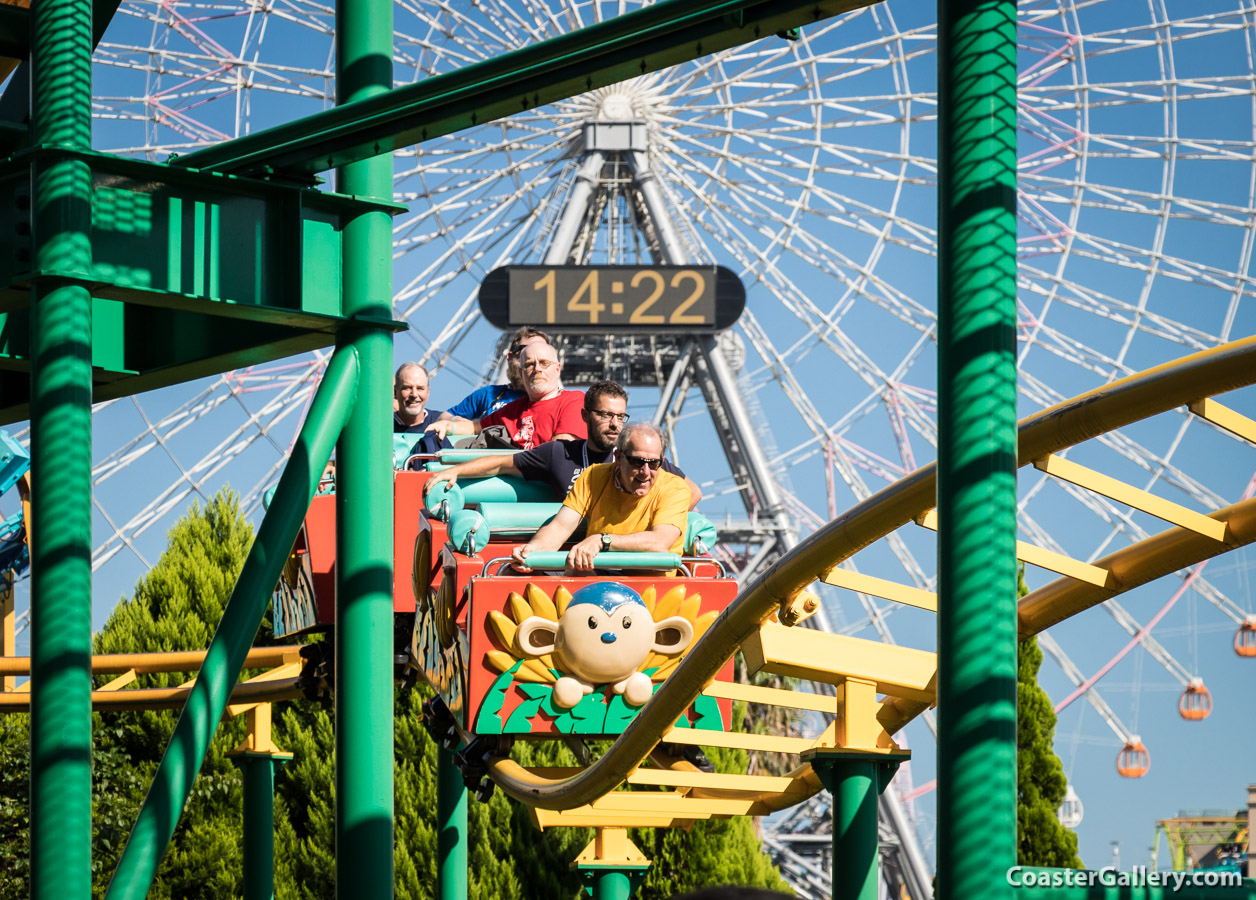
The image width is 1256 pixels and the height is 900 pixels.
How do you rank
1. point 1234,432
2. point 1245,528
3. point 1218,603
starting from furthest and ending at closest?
point 1218,603 < point 1245,528 < point 1234,432

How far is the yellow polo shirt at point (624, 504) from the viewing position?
20.4 feet

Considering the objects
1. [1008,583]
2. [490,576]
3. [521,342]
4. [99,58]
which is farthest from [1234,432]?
[99,58]

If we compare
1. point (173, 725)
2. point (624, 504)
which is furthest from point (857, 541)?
point (173, 725)

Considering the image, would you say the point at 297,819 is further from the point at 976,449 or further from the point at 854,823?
the point at 976,449

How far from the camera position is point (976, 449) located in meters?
2.37

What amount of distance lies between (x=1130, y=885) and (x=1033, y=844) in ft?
40.8

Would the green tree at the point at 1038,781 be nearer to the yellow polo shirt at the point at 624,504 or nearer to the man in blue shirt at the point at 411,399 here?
the man in blue shirt at the point at 411,399

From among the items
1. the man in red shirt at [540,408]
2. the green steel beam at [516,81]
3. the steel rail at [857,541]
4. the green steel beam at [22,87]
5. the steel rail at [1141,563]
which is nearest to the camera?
the green steel beam at [516,81]

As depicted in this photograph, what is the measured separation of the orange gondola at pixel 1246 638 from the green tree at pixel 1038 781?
5720 millimetres

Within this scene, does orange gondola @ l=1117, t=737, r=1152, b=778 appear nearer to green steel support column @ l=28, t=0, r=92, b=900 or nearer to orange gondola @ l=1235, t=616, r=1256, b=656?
orange gondola @ l=1235, t=616, r=1256, b=656

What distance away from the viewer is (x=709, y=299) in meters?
22.7

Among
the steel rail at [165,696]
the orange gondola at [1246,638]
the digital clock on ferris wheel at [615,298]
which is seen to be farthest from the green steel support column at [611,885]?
the digital clock on ferris wheel at [615,298]

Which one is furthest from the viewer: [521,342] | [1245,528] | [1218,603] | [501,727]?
[1218,603]

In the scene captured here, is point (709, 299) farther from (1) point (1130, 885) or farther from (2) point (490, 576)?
(1) point (1130, 885)
